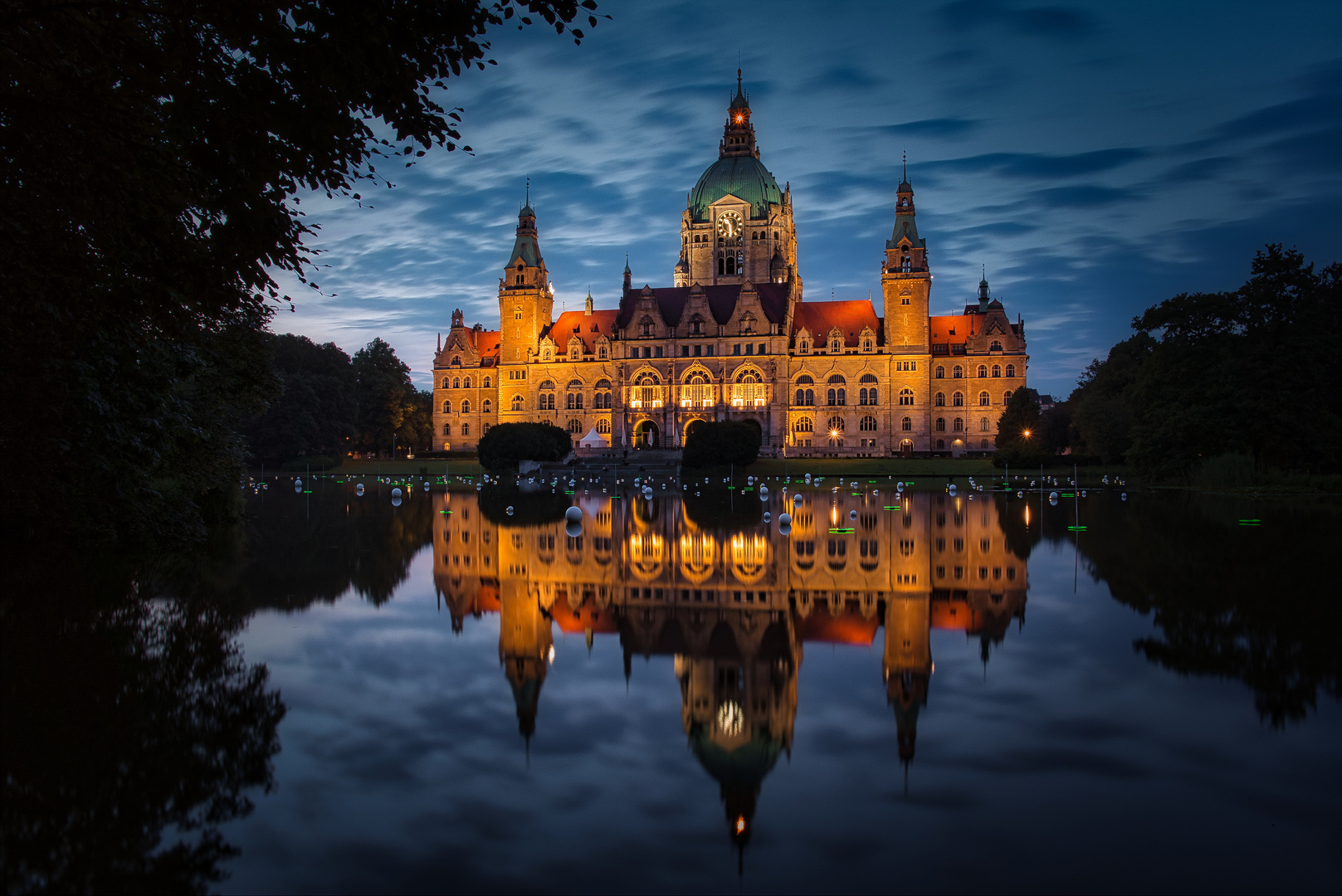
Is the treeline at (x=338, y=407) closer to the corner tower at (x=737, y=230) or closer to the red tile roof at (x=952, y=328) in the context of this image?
the corner tower at (x=737, y=230)

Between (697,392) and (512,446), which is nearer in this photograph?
(512,446)

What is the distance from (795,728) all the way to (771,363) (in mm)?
77451

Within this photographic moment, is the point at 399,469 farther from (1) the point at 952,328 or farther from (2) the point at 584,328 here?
(1) the point at 952,328

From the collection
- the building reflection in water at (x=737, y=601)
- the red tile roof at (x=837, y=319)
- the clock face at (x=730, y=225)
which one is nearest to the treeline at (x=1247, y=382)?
the building reflection in water at (x=737, y=601)

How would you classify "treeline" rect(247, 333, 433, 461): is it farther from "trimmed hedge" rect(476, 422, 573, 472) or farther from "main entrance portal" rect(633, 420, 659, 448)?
"main entrance portal" rect(633, 420, 659, 448)

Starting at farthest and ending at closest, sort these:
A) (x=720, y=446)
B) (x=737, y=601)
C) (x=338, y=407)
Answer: (x=338, y=407), (x=720, y=446), (x=737, y=601)

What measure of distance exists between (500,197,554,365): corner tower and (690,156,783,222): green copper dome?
1868 cm

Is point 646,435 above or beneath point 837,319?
beneath

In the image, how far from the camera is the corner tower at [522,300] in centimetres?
9075

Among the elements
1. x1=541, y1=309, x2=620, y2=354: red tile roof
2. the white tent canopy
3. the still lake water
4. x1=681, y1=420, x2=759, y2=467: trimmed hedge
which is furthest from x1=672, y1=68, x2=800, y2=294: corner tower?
the still lake water

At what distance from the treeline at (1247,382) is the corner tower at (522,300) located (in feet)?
191

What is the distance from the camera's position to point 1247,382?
39.5m

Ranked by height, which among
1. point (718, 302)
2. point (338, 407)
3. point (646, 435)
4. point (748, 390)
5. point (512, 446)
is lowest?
point (512, 446)

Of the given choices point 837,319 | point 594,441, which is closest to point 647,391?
point 594,441
